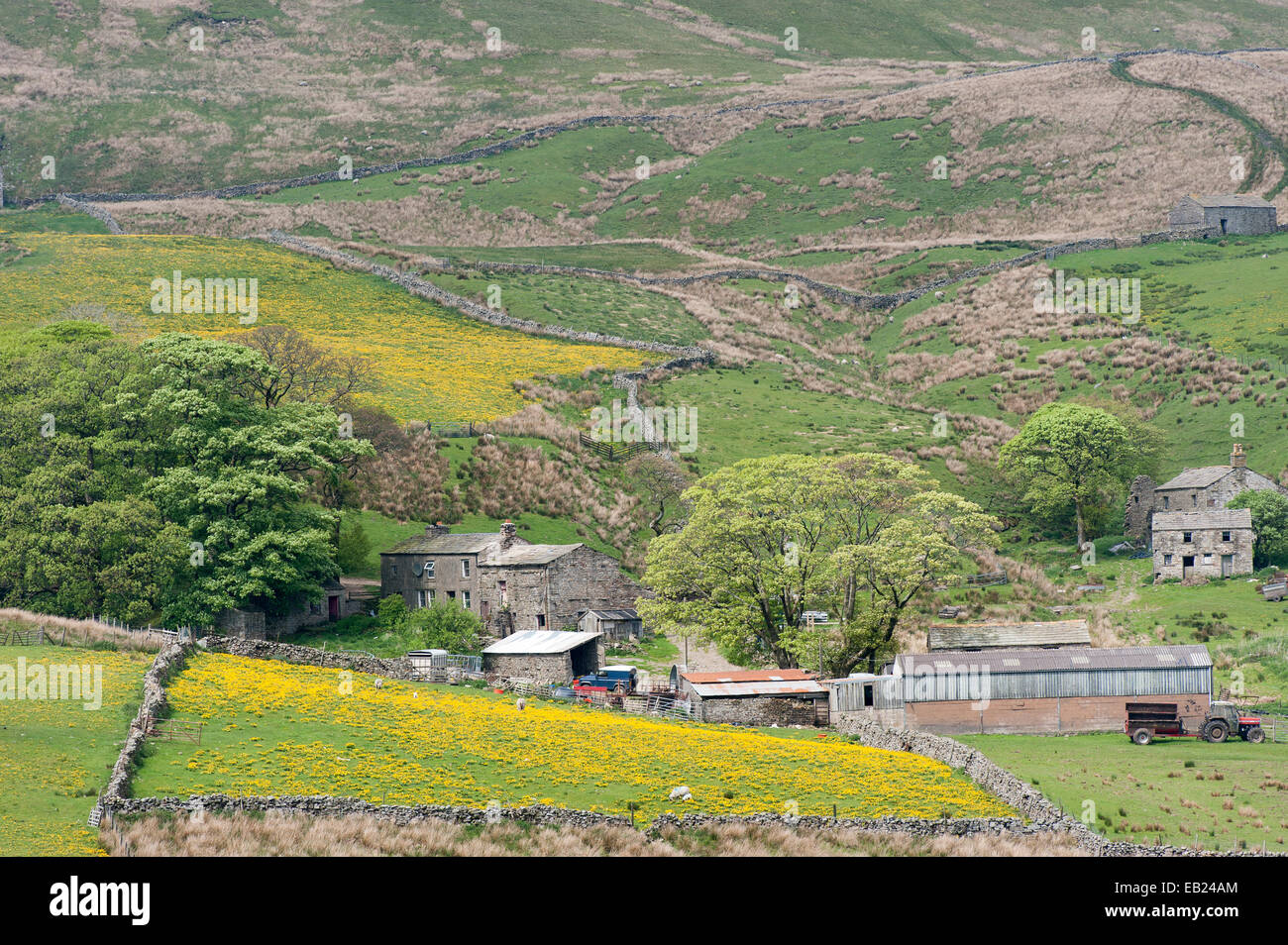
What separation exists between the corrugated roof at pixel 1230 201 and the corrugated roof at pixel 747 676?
106 metres

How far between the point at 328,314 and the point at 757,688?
74.6 meters

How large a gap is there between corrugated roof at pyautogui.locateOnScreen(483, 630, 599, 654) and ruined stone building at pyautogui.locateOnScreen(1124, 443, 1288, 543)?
3449 centimetres

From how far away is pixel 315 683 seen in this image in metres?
54.7

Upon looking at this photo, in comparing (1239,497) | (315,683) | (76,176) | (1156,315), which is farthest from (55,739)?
(76,176)

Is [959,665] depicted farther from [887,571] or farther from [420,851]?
[420,851]

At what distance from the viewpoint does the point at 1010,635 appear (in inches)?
2522

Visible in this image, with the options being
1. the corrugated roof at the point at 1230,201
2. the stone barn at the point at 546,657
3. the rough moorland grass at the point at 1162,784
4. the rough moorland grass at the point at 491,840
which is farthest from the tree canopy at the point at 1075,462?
the corrugated roof at the point at 1230,201

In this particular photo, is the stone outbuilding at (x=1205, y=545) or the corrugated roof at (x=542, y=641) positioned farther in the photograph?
the stone outbuilding at (x=1205, y=545)

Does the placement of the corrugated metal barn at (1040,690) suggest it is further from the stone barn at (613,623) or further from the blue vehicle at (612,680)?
the stone barn at (613,623)

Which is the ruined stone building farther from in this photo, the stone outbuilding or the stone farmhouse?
the stone farmhouse

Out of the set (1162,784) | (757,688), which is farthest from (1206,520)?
(1162,784)

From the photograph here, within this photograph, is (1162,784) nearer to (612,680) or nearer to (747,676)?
(747,676)

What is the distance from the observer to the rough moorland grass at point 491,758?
135 feet
